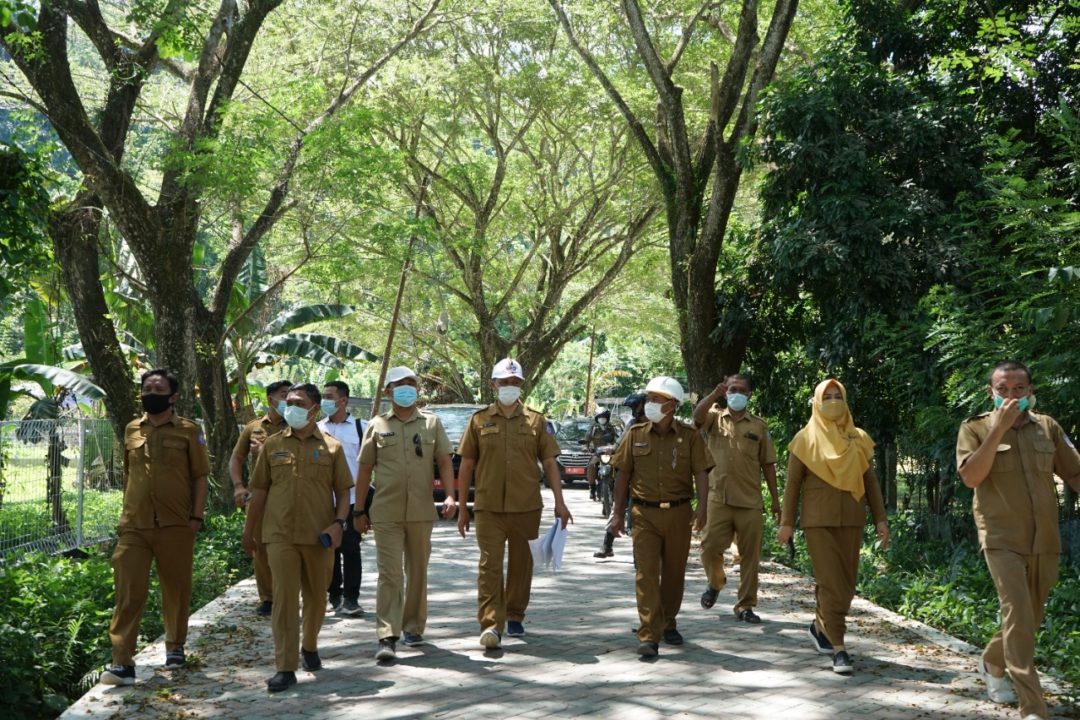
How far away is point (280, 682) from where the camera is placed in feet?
25.0

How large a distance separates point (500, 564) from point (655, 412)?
1.56 meters

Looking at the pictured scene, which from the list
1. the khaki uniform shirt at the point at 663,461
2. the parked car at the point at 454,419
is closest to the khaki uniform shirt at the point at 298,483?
the khaki uniform shirt at the point at 663,461

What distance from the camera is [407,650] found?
8.92 m

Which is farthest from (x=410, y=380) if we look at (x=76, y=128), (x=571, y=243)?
(x=571, y=243)

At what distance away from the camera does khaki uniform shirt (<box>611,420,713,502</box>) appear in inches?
349

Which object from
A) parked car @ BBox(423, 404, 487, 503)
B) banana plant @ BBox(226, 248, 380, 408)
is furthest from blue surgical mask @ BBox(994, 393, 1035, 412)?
banana plant @ BBox(226, 248, 380, 408)

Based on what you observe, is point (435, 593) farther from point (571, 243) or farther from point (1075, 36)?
point (571, 243)

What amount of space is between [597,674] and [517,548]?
1.43 m

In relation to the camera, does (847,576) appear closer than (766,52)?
Yes

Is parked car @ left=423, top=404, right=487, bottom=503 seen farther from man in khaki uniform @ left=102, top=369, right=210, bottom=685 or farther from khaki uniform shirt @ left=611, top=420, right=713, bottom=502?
man in khaki uniform @ left=102, top=369, right=210, bottom=685

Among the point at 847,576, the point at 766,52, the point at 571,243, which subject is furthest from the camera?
the point at 571,243

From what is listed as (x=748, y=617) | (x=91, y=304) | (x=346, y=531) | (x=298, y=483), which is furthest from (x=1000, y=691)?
(x=91, y=304)

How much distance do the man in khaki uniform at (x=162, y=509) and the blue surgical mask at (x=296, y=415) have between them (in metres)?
0.71

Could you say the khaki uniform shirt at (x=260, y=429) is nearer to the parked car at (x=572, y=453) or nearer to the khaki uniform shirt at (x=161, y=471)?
the khaki uniform shirt at (x=161, y=471)
